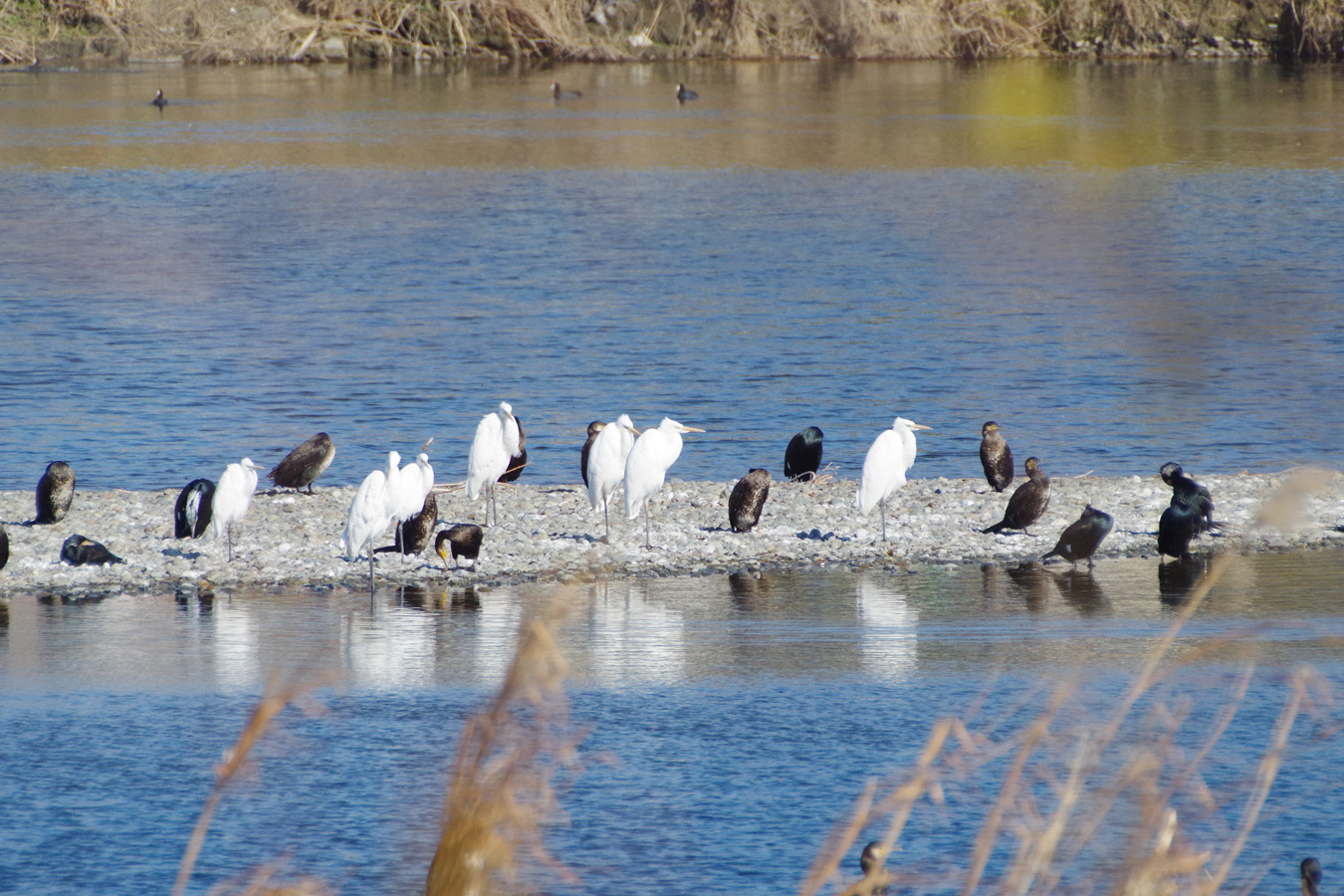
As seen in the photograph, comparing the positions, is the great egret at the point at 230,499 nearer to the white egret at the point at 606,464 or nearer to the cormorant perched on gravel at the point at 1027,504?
the white egret at the point at 606,464

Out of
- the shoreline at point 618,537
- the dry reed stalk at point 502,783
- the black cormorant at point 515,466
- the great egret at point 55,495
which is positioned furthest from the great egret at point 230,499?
the dry reed stalk at point 502,783

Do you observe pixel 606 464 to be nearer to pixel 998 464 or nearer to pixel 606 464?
pixel 606 464

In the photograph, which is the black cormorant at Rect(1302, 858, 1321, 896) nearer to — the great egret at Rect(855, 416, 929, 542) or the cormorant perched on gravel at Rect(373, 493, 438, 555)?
the great egret at Rect(855, 416, 929, 542)

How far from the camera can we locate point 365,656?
10.2 meters

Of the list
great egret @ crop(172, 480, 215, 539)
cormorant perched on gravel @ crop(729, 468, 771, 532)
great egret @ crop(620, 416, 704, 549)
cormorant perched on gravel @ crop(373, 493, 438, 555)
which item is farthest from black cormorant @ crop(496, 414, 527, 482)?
great egret @ crop(172, 480, 215, 539)

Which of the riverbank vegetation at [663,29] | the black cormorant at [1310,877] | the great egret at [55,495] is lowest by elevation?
the black cormorant at [1310,877]

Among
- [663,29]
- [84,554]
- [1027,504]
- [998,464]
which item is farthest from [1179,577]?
[663,29]

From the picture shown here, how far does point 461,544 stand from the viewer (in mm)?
12320

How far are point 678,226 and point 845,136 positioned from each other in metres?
13.7

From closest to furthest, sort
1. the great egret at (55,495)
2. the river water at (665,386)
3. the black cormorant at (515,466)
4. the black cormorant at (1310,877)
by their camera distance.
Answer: the black cormorant at (1310,877) < the river water at (665,386) < the great egret at (55,495) < the black cormorant at (515,466)

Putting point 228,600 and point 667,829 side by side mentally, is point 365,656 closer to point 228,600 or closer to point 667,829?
point 228,600

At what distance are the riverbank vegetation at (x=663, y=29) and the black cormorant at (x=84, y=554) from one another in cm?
5658

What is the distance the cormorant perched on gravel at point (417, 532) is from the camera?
12789 mm

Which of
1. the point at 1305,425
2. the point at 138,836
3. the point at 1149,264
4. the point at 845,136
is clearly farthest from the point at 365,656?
the point at 845,136
